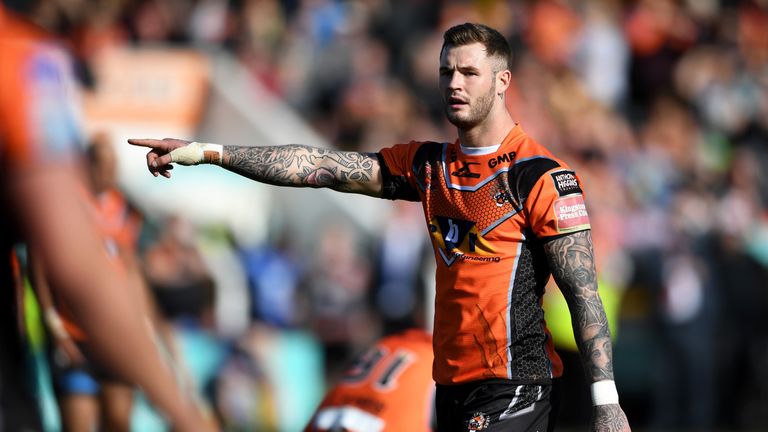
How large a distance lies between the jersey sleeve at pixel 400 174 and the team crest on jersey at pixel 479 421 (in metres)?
1.05

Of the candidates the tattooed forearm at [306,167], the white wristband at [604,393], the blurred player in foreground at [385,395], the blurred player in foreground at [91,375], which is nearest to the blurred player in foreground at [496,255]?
the white wristband at [604,393]

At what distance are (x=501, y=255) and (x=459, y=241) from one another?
0.21 metres

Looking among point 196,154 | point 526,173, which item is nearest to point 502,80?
point 526,173

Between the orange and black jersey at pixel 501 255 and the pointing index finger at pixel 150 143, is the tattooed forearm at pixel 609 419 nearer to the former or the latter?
the orange and black jersey at pixel 501 255

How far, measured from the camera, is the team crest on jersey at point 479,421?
5039 mm

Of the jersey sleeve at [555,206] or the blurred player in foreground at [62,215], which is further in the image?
the jersey sleeve at [555,206]

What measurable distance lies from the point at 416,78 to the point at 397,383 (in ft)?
35.0

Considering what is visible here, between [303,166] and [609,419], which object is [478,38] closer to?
[303,166]

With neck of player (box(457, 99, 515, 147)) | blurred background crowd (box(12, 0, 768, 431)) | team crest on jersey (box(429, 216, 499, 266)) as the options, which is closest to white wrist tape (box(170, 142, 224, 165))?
team crest on jersey (box(429, 216, 499, 266))

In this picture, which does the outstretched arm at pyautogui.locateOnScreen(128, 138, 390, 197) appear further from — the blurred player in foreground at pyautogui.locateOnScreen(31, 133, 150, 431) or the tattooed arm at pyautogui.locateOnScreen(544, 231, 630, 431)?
the blurred player in foreground at pyautogui.locateOnScreen(31, 133, 150, 431)

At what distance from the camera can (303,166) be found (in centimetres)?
559

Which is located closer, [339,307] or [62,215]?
[62,215]

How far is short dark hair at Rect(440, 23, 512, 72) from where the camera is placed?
205 inches

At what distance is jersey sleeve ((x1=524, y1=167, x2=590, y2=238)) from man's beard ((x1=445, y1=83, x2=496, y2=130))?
0.42 meters
